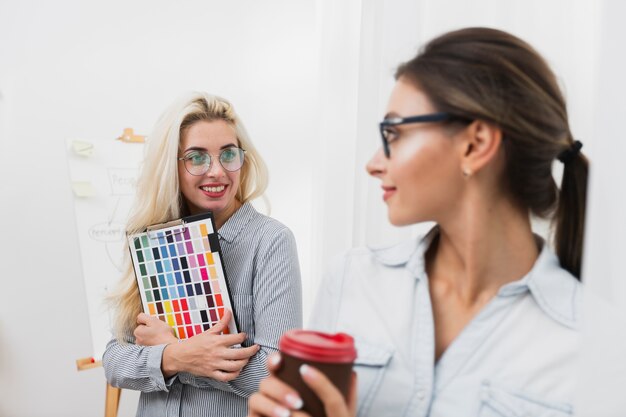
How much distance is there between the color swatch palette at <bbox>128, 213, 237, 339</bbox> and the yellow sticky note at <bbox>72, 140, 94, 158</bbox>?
103cm

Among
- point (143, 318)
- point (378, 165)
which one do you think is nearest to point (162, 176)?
point (143, 318)

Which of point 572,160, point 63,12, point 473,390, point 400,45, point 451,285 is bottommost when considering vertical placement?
point 473,390

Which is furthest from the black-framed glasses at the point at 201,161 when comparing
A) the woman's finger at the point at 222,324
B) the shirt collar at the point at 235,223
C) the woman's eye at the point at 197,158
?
the woman's finger at the point at 222,324

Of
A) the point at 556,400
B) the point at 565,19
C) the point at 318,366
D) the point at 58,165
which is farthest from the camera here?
the point at 58,165

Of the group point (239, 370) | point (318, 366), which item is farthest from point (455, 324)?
point (239, 370)

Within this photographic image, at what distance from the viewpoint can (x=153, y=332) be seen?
4.11ft

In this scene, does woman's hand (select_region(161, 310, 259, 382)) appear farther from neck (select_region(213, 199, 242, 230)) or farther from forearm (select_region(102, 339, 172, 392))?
neck (select_region(213, 199, 242, 230))

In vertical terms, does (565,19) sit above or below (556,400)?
above

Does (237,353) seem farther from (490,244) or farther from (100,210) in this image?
(100,210)

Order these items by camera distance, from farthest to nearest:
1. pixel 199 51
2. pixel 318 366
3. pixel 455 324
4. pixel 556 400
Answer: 1. pixel 199 51
2. pixel 455 324
3. pixel 556 400
4. pixel 318 366

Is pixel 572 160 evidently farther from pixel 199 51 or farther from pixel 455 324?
pixel 199 51

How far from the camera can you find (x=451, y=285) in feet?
2.84

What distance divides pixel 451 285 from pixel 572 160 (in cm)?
27

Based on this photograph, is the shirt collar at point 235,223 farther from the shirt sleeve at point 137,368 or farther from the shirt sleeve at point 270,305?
the shirt sleeve at point 137,368
